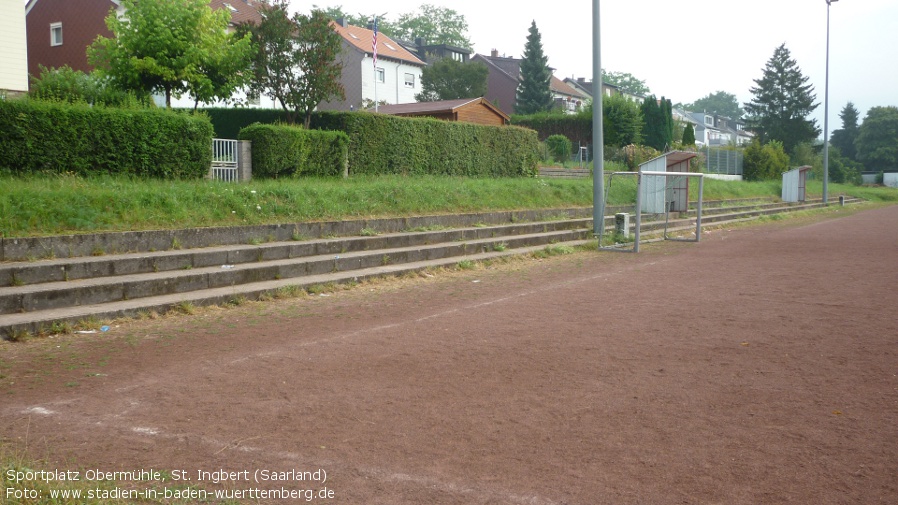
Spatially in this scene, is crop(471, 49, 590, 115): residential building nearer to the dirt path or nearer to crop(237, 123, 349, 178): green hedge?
crop(237, 123, 349, 178): green hedge

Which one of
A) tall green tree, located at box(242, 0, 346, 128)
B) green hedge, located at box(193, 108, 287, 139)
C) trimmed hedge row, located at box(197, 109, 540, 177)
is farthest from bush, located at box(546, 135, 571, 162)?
tall green tree, located at box(242, 0, 346, 128)

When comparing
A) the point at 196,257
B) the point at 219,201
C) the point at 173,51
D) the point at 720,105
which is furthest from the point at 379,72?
the point at 720,105

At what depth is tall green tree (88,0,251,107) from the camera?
23.5 m

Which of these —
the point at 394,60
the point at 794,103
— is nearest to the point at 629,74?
the point at 794,103

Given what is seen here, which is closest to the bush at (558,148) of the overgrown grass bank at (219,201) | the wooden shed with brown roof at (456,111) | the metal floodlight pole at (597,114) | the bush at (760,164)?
the wooden shed with brown roof at (456,111)

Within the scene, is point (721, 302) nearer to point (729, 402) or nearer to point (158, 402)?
point (729, 402)

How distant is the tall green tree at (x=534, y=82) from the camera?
218ft

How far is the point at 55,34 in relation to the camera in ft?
126

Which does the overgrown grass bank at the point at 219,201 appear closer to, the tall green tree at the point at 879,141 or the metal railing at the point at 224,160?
the metal railing at the point at 224,160

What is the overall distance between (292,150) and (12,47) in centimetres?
998

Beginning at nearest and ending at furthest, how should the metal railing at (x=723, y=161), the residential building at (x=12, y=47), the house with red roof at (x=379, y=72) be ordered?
the residential building at (x=12, y=47) < the metal railing at (x=723, y=161) < the house with red roof at (x=379, y=72)

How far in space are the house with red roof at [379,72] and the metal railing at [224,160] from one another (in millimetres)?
37131

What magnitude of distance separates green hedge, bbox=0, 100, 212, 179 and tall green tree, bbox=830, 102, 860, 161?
11202 centimetres

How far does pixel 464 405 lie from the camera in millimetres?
5410
